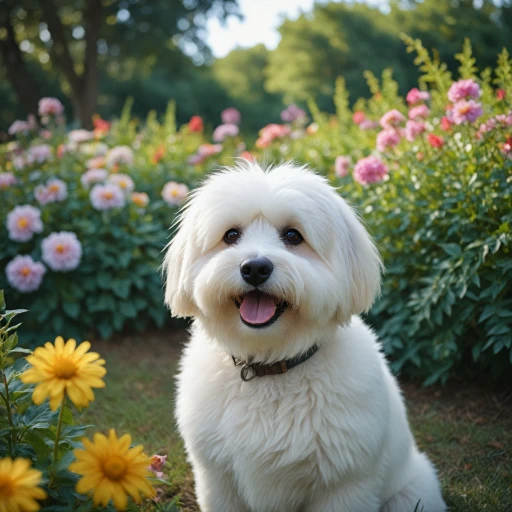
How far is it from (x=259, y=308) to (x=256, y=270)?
18cm

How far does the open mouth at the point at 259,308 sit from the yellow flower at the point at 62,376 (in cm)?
65

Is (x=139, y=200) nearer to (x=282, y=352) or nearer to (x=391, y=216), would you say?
(x=391, y=216)

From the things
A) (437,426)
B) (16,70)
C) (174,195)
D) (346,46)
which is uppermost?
(346,46)

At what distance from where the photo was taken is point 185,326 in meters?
5.50

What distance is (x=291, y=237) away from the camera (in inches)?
82.7

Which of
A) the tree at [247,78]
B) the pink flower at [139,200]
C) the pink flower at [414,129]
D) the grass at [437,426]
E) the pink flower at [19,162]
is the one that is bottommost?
the grass at [437,426]

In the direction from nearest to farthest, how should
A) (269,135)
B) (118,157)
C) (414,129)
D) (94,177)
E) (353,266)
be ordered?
(353,266), (414,129), (94,177), (118,157), (269,135)

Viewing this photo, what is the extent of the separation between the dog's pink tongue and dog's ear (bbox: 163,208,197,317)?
262 millimetres

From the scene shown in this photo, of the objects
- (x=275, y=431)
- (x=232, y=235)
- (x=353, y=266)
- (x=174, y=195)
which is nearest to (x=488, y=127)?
(x=353, y=266)

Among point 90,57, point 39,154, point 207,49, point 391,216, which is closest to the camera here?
point 391,216

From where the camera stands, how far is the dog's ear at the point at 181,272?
2.14 meters

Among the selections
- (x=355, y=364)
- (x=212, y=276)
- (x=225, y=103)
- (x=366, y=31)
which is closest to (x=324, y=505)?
(x=355, y=364)

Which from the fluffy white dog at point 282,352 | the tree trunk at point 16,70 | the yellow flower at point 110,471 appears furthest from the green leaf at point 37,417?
the tree trunk at point 16,70

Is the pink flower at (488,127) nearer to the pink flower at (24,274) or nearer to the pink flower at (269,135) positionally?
the pink flower at (269,135)
